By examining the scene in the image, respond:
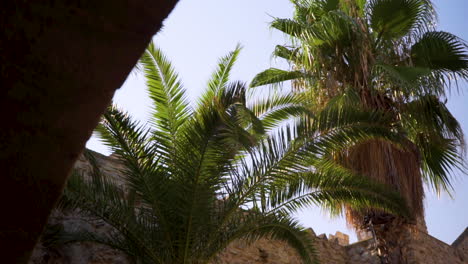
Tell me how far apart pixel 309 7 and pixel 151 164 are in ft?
16.6

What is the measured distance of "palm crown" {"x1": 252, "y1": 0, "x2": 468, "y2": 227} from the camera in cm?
818

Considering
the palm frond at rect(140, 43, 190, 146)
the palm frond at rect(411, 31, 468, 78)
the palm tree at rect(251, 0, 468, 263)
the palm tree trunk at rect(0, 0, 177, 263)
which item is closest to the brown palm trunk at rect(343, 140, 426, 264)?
the palm tree at rect(251, 0, 468, 263)

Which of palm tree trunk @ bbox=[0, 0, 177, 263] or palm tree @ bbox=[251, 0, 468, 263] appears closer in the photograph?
palm tree trunk @ bbox=[0, 0, 177, 263]

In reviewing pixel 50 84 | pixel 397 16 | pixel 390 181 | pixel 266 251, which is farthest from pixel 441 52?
pixel 50 84

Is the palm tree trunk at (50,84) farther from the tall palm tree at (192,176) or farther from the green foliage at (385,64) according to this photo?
the green foliage at (385,64)

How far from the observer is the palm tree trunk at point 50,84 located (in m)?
1.29

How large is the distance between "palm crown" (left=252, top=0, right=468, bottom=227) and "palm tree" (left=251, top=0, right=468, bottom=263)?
0.01m

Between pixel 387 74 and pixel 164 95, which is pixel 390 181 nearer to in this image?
pixel 387 74

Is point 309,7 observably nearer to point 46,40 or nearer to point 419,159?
point 419,159

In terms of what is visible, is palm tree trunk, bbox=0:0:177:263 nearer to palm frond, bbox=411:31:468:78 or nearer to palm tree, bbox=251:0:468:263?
palm tree, bbox=251:0:468:263

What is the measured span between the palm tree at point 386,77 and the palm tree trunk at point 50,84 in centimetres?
668

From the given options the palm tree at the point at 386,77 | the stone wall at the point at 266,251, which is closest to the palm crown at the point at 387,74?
the palm tree at the point at 386,77

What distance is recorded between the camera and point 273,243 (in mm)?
9250

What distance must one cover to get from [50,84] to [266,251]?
8.06 metres
